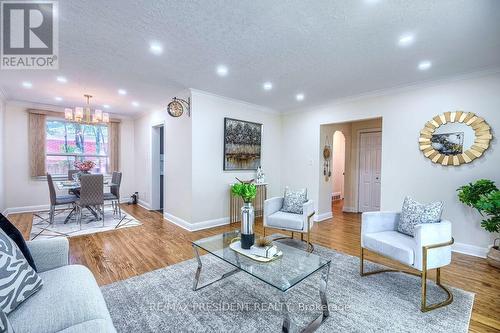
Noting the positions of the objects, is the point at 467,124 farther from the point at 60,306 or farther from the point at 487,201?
the point at 60,306

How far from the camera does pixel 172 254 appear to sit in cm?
316

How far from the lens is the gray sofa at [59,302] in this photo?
3.65 ft

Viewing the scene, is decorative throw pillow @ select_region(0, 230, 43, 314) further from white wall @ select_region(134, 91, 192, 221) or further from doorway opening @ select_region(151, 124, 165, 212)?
doorway opening @ select_region(151, 124, 165, 212)

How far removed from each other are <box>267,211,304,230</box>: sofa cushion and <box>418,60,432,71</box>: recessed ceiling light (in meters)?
2.54

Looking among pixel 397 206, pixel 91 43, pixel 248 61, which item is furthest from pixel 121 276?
pixel 397 206

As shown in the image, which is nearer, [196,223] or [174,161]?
[196,223]

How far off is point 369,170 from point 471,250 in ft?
9.22

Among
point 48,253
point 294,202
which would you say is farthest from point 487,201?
point 48,253

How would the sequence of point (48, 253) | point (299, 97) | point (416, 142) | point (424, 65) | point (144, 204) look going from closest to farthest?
point (48, 253), point (424, 65), point (416, 142), point (299, 97), point (144, 204)

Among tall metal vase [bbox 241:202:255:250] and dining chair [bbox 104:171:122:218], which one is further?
dining chair [bbox 104:171:122:218]

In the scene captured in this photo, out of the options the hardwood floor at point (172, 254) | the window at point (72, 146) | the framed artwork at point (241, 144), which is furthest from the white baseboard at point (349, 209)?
the window at point (72, 146)

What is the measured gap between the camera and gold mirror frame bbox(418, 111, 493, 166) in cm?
314

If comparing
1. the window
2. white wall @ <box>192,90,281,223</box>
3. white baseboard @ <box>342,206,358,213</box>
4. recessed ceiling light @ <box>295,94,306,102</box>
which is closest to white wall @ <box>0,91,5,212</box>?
the window
